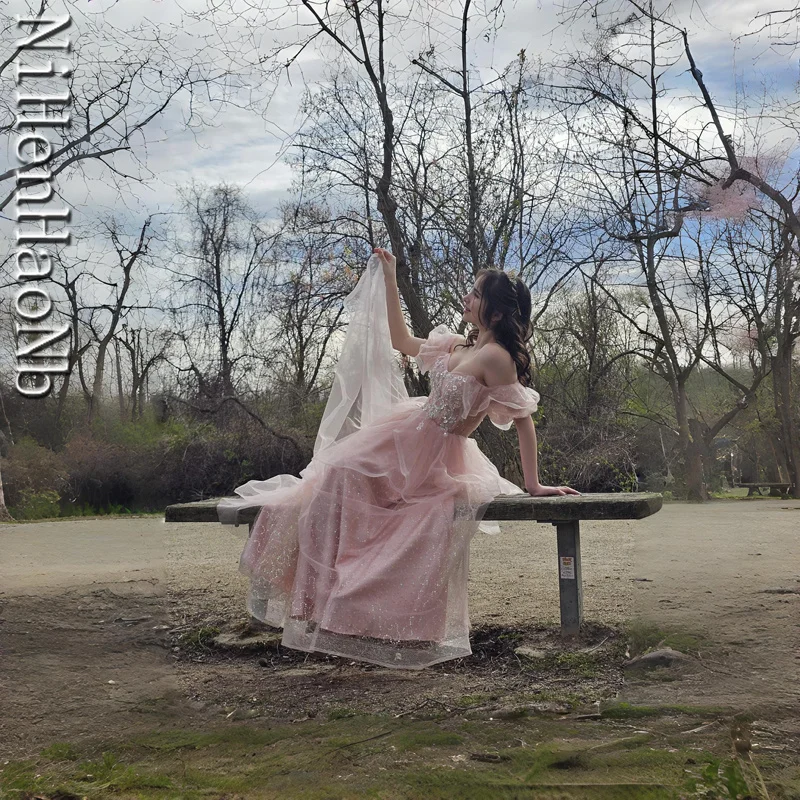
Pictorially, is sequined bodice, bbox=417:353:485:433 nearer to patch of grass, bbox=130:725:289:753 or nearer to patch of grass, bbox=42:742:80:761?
patch of grass, bbox=130:725:289:753

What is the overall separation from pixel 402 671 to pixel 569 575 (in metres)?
0.89

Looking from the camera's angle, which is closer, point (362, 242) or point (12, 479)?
point (362, 242)

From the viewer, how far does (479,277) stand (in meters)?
3.86

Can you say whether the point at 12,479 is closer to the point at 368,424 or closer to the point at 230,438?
the point at 230,438

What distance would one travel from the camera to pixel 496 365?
3660 millimetres

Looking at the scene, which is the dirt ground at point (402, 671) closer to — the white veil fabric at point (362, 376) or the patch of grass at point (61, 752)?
the patch of grass at point (61, 752)

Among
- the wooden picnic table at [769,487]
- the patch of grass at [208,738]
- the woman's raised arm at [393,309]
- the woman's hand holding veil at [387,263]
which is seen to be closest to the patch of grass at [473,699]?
the patch of grass at [208,738]

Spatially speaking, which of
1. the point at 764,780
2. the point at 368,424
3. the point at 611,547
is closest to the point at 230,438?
the point at 611,547

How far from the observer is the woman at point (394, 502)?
3.27 meters

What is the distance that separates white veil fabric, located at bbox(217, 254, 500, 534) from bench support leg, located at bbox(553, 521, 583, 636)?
0.35 m

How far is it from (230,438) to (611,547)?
7.89 m

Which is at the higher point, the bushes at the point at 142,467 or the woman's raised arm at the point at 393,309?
the woman's raised arm at the point at 393,309

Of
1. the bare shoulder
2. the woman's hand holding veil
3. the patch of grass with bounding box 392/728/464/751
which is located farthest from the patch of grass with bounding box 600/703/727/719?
the woman's hand holding veil

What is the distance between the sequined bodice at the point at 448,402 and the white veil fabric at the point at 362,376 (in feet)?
1.17
